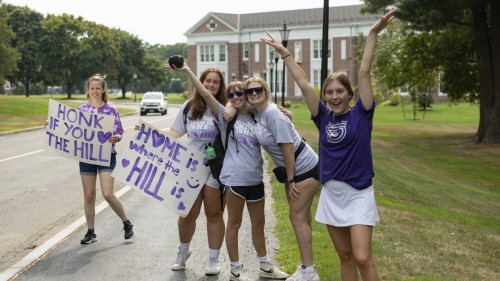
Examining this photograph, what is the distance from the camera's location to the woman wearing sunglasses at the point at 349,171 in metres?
4.33

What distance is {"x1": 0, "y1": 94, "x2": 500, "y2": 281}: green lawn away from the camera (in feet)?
21.0

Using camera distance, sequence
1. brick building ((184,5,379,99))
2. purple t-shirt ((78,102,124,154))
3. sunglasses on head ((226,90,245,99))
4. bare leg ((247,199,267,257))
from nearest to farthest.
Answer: sunglasses on head ((226,90,245,99))
bare leg ((247,199,267,257))
purple t-shirt ((78,102,124,154))
brick building ((184,5,379,99))

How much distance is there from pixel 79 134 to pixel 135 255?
5.48 feet

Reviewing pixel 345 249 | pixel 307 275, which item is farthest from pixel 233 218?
pixel 345 249

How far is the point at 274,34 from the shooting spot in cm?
8181

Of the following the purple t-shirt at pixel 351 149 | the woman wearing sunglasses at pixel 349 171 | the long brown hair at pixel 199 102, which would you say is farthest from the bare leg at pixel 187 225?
the purple t-shirt at pixel 351 149

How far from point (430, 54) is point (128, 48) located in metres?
69.8

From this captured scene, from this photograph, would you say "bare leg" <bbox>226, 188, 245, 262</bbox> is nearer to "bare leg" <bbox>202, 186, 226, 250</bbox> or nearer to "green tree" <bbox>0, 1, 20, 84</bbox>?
"bare leg" <bbox>202, 186, 226, 250</bbox>

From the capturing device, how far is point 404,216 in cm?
988

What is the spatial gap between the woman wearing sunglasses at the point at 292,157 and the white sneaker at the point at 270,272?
0.23 metres

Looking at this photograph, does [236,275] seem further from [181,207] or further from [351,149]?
[351,149]

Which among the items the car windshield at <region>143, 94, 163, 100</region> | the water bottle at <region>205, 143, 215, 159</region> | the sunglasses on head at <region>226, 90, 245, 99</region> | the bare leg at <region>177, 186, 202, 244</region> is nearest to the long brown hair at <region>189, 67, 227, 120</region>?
the water bottle at <region>205, 143, 215, 159</region>

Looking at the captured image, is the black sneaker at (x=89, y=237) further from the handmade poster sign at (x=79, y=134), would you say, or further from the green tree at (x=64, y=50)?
the green tree at (x=64, y=50)

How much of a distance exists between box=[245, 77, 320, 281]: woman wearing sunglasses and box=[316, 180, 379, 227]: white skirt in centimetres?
84
